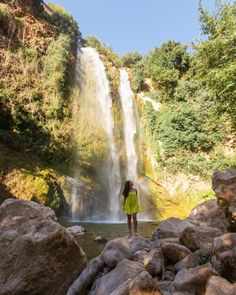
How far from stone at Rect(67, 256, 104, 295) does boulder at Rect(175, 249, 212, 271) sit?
59.4 inches

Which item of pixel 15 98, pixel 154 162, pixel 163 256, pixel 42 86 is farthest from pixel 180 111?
pixel 163 256

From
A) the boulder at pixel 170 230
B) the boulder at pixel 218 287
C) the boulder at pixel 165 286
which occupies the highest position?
the boulder at pixel 170 230

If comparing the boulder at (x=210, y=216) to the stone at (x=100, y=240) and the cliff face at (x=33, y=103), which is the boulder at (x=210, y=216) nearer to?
the stone at (x=100, y=240)

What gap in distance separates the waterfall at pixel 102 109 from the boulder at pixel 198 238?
11.8 m

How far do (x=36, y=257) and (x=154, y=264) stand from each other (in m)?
2.15

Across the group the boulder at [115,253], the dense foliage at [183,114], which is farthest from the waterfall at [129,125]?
the boulder at [115,253]

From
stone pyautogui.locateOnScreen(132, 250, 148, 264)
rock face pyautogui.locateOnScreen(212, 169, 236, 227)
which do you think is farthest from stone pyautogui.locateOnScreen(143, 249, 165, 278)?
rock face pyautogui.locateOnScreen(212, 169, 236, 227)

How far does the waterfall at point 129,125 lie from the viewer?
2231 centimetres

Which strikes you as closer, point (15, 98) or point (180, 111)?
point (15, 98)

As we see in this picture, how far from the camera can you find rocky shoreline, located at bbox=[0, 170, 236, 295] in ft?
16.9

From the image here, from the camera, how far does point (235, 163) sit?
21281mm

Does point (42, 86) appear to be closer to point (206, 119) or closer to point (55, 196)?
point (55, 196)

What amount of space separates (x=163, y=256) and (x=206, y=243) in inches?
35.7

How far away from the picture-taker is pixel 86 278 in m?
5.97
